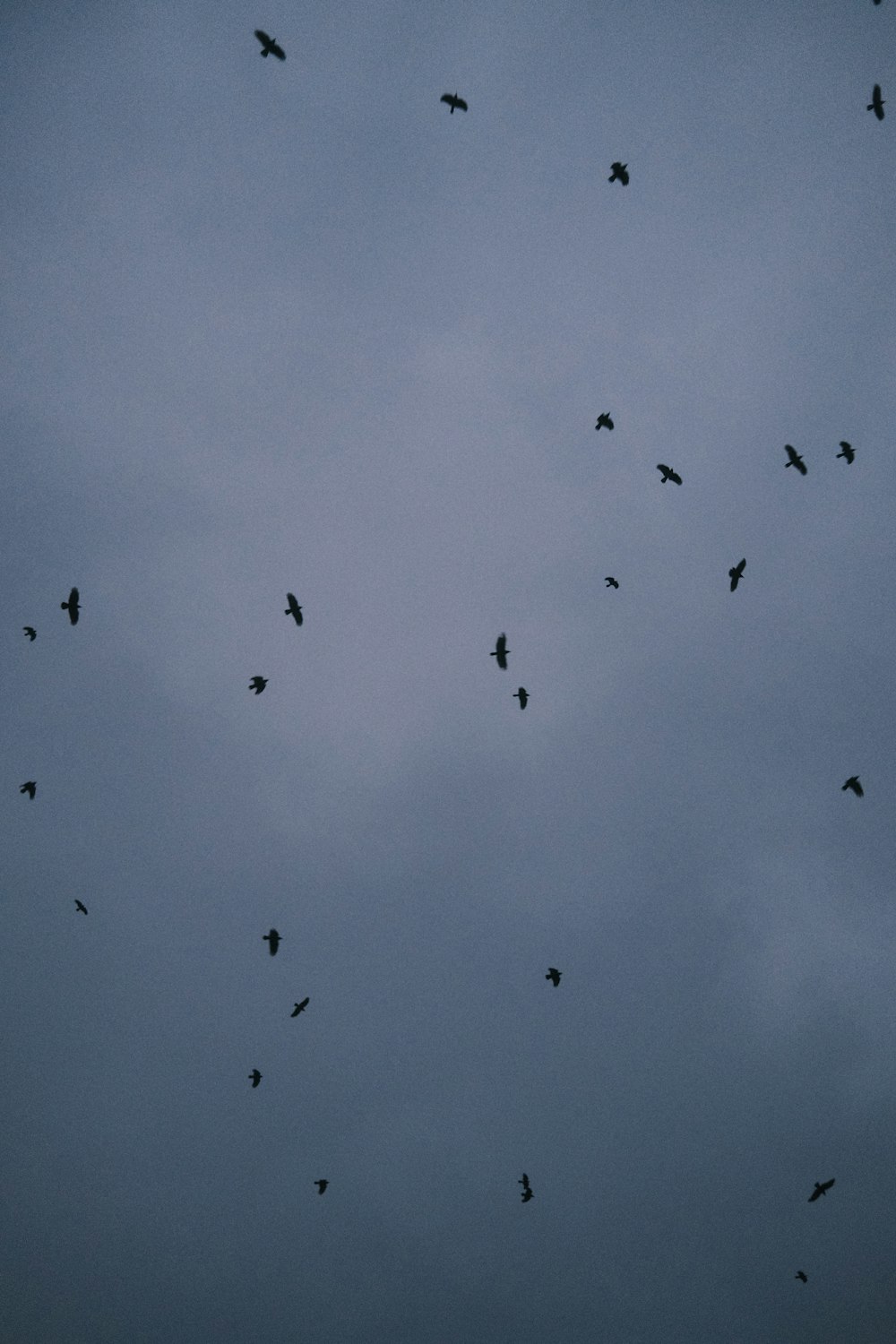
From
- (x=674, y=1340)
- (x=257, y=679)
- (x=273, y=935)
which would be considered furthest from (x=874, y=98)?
(x=674, y=1340)

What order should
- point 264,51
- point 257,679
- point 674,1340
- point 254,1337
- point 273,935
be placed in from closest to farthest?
point 264,51 → point 273,935 → point 257,679 → point 254,1337 → point 674,1340

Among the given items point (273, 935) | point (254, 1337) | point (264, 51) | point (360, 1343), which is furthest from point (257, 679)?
point (360, 1343)

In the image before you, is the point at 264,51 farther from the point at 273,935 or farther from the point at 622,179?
the point at 273,935

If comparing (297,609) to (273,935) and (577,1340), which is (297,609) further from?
(577,1340)

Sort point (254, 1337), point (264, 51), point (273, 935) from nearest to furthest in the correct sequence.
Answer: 1. point (264, 51)
2. point (273, 935)
3. point (254, 1337)

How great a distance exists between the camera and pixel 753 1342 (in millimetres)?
135875

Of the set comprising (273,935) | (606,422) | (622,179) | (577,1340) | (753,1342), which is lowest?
(753,1342)

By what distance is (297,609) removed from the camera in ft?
132

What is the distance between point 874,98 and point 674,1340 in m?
169

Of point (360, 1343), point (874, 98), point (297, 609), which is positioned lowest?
point (360, 1343)

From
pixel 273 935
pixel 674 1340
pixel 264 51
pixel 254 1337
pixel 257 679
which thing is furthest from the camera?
pixel 674 1340

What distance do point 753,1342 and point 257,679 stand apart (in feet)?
518

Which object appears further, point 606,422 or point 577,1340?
point 577,1340

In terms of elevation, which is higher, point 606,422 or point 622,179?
point 622,179
